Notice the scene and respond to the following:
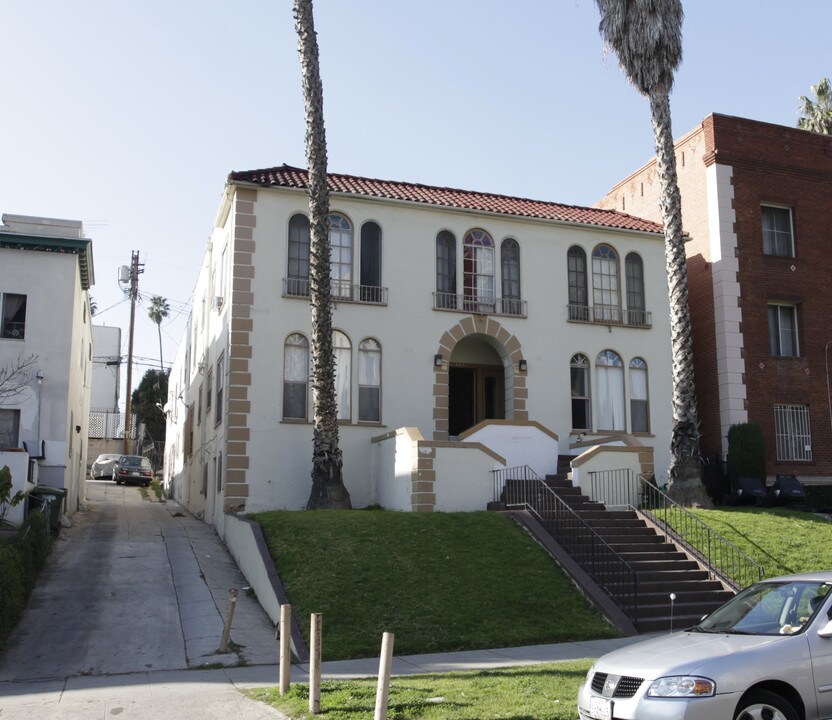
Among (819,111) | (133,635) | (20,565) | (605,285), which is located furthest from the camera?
(819,111)

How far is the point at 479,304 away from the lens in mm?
23891

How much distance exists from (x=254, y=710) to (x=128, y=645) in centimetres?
432

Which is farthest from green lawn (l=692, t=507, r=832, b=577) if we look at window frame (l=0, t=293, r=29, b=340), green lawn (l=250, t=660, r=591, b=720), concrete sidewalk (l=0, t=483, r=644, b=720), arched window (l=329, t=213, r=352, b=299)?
window frame (l=0, t=293, r=29, b=340)

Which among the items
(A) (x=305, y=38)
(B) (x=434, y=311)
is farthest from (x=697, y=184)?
(A) (x=305, y=38)

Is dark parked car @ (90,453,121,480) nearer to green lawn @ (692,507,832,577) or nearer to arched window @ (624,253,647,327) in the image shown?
arched window @ (624,253,647,327)

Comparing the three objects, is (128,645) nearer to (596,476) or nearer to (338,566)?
(338,566)

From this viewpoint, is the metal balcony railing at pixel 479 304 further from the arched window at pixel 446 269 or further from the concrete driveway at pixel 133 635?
the concrete driveway at pixel 133 635

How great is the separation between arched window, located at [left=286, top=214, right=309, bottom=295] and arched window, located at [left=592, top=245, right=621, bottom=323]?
26.4ft

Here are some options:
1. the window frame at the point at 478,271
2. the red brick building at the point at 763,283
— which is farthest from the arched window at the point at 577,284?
the red brick building at the point at 763,283

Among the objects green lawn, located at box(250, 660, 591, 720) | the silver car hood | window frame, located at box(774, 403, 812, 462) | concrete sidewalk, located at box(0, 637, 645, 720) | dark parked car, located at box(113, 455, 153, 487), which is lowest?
concrete sidewalk, located at box(0, 637, 645, 720)

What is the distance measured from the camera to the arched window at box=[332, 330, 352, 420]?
22.1 meters

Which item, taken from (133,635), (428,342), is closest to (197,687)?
(133,635)

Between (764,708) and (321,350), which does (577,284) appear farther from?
(764,708)

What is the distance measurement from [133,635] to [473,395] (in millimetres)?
12994
